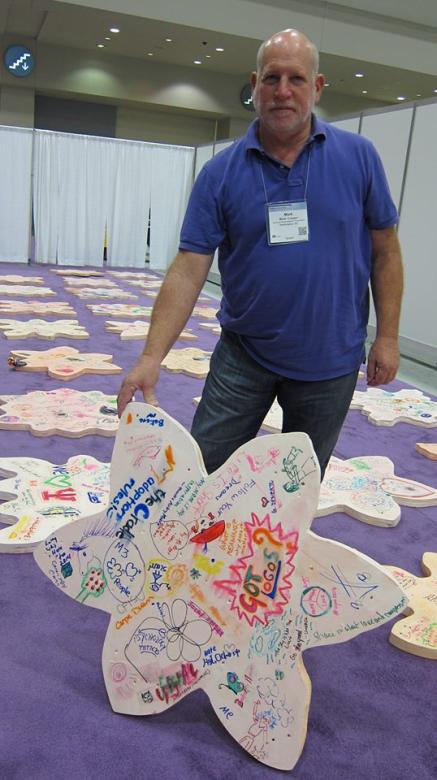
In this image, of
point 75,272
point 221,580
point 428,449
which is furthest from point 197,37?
point 221,580

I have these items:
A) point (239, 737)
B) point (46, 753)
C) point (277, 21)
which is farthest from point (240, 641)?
point (277, 21)

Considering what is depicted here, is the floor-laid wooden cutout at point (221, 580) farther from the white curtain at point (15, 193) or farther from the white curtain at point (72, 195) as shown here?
the white curtain at point (72, 195)

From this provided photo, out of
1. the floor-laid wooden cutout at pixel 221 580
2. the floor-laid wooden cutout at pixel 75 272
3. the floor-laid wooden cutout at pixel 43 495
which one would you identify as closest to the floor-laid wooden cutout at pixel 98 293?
the floor-laid wooden cutout at pixel 75 272

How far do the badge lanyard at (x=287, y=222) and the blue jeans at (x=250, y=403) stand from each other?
282mm

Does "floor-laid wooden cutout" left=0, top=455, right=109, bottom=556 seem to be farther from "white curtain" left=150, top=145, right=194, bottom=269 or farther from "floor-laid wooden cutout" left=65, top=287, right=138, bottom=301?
"white curtain" left=150, top=145, right=194, bottom=269

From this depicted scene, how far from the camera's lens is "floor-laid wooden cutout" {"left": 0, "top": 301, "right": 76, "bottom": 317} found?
5461mm

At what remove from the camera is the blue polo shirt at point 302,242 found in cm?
143

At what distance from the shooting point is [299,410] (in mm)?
1582

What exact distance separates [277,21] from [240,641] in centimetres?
955

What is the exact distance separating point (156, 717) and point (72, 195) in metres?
8.44

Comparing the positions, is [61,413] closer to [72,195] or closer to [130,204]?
[72,195]

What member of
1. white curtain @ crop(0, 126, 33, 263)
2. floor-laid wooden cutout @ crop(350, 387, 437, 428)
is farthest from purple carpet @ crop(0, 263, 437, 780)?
white curtain @ crop(0, 126, 33, 263)

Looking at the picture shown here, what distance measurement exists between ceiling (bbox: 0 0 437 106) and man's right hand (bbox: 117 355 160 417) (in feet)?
27.7

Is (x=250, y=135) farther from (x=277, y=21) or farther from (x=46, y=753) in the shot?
(x=277, y=21)
